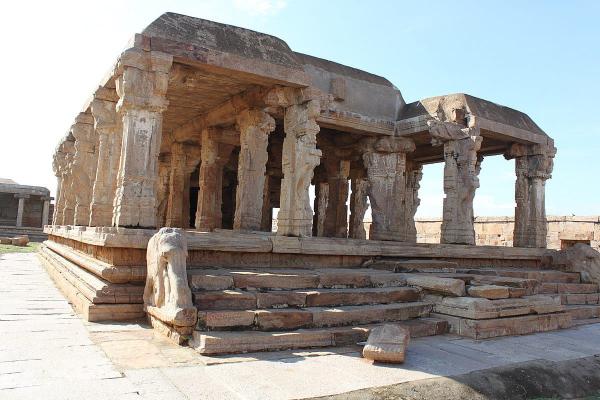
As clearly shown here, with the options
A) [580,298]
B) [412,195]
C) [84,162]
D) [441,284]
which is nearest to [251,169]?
[441,284]

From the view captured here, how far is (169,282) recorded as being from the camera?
478cm

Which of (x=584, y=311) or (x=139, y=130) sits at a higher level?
(x=139, y=130)

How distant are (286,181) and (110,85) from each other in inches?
130

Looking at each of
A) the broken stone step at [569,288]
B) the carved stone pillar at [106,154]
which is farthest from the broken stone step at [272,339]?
the carved stone pillar at [106,154]

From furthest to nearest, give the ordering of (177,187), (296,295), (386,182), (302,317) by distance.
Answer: (177,187) → (386,182) → (296,295) → (302,317)

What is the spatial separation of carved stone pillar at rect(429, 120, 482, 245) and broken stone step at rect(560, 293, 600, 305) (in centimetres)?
240

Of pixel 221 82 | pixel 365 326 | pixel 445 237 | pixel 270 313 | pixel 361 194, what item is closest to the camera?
pixel 270 313

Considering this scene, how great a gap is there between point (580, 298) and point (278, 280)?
19.8 feet

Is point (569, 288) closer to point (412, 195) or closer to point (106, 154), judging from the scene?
point (412, 195)

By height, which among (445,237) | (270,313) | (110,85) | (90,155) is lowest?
(270,313)

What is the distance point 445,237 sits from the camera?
10.5 metres

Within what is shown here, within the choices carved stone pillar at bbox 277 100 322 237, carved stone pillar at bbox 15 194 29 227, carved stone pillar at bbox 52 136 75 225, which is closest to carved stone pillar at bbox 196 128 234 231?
carved stone pillar at bbox 277 100 322 237

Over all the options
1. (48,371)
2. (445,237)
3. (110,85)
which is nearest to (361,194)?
(445,237)

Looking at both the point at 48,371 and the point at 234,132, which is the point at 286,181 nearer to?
the point at 234,132
